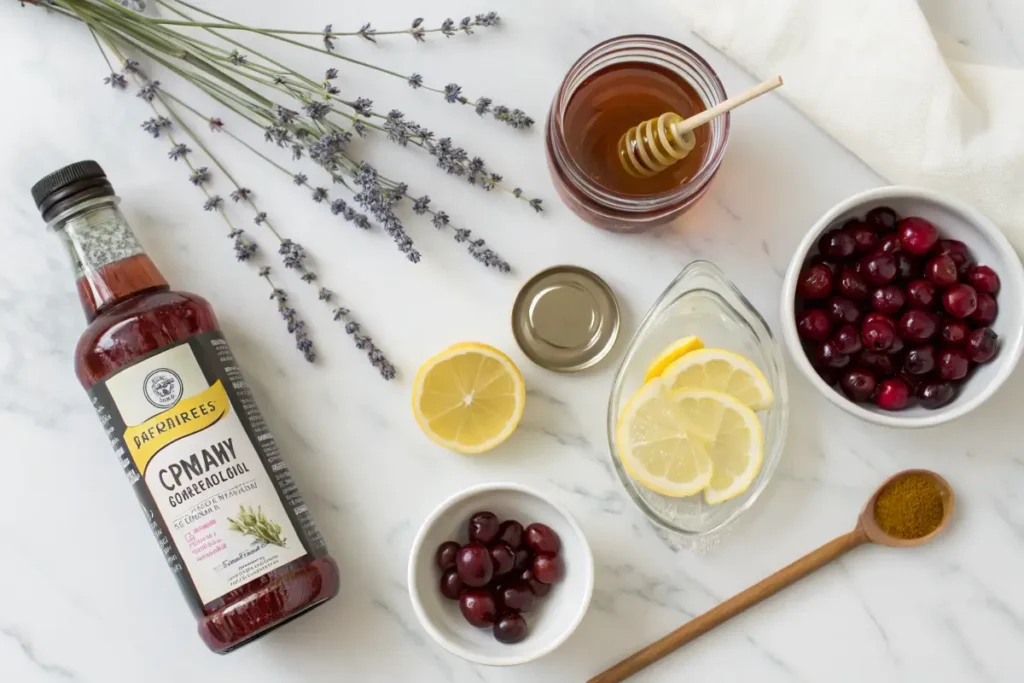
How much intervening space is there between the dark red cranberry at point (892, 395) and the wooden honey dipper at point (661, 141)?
1.30 feet

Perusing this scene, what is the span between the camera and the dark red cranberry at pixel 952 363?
1.01 metres

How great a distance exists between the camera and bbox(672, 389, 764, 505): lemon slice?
3.32 ft

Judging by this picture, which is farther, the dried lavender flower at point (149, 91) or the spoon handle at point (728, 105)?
the dried lavender flower at point (149, 91)

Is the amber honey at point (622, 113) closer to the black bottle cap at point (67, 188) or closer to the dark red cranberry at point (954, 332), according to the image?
the dark red cranberry at point (954, 332)

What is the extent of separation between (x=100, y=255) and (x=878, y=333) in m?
0.96

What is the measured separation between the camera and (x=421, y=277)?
112 cm

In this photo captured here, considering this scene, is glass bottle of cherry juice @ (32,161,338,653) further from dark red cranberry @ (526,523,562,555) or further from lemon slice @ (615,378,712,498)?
lemon slice @ (615,378,712,498)

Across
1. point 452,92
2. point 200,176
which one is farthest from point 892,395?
point 200,176

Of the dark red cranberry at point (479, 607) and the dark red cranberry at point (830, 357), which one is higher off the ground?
the dark red cranberry at point (830, 357)

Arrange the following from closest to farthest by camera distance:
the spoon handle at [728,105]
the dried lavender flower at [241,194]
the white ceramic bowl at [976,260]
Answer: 1. the spoon handle at [728,105]
2. the white ceramic bowl at [976,260]
3. the dried lavender flower at [241,194]

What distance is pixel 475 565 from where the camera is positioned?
3.29 ft

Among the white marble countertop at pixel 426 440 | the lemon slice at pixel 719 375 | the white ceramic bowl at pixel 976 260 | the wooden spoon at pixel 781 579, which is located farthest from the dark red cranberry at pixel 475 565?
the white ceramic bowl at pixel 976 260

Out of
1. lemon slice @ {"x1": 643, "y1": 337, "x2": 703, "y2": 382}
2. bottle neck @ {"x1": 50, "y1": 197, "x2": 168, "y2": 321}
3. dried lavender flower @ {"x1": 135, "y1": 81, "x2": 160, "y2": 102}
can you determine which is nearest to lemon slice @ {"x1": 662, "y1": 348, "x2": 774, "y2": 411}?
lemon slice @ {"x1": 643, "y1": 337, "x2": 703, "y2": 382}

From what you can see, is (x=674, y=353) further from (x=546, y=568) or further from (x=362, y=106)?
(x=362, y=106)
